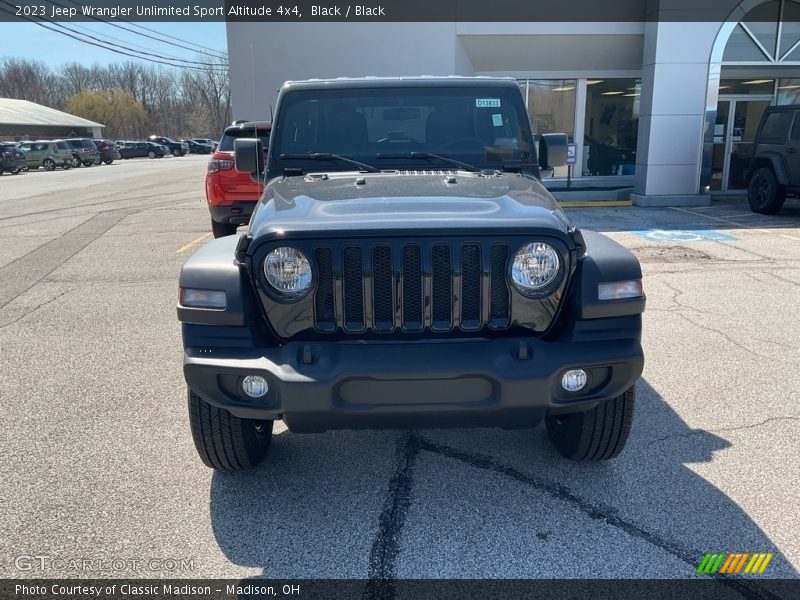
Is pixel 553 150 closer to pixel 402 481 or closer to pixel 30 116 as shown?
pixel 402 481

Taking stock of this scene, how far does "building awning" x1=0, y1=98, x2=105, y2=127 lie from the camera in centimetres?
6192

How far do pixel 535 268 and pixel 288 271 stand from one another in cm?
104

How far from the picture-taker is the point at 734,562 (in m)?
2.63

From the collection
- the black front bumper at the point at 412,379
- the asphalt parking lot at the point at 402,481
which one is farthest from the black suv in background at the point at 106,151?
the black front bumper at the point at 412,379

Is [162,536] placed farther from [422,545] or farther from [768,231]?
[768,231]

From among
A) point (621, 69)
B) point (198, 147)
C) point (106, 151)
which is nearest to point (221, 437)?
point (621, 69)

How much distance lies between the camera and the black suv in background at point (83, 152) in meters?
39.9

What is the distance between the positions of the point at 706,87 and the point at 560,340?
1359cm

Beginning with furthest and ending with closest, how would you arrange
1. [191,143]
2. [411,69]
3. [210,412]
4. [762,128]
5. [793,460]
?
[191,143] < [411,69] < [762,128] < [793,460] < [210,412]

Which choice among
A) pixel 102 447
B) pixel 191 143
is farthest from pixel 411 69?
pixel 191 143

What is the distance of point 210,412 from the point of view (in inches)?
120

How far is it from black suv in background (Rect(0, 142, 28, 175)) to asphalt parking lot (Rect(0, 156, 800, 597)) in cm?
3292

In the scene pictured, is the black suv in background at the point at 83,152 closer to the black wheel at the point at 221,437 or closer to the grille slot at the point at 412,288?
the black wheel at the point at 221,437

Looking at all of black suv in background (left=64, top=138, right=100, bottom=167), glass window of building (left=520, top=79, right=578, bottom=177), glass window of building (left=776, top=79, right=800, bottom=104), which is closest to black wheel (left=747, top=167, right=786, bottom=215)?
glass window of building (left=776, top=79, right=800, bottom=104)
